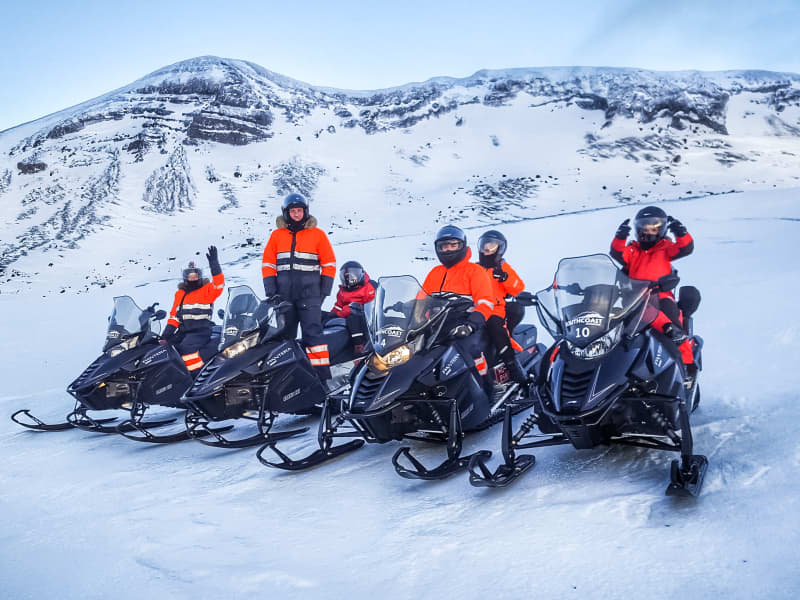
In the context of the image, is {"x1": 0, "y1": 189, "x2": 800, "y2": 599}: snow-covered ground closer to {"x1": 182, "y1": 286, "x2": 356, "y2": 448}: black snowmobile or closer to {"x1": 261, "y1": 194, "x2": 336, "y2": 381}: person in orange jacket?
{"x1": 182, "y1": 286, "x2": 356, "y2": 448}: black snowmobile

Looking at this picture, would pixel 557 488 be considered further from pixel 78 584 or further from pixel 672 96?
pixel 672 96

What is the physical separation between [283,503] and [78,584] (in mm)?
1143

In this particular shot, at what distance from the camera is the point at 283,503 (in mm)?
3447

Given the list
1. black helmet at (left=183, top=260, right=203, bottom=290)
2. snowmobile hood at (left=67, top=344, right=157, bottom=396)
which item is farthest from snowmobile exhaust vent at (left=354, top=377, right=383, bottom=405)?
black helmet at (left=183, top=260, right=203, bottom=290)

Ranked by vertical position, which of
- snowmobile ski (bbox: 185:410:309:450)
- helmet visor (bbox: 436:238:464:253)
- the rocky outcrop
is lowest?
snowmobile ski (bbox: 185:410:309:450)

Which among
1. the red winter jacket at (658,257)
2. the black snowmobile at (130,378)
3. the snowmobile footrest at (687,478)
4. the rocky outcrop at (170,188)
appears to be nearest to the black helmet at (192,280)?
the black snowmobile at (130,378)

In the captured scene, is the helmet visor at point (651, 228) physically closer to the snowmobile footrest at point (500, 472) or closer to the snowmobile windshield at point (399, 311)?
the snowmobile windshield at point (399, 311)

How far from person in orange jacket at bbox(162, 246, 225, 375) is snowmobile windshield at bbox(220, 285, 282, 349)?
1205 millimetres

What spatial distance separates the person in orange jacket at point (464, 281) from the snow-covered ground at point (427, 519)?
2.13ft

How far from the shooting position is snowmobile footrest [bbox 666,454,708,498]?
2.67 metres

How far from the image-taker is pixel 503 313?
4785 mm

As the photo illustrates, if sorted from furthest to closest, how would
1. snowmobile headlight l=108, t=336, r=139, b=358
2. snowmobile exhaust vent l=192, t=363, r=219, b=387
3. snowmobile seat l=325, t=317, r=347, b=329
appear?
snowmobile headlight l=108, t=336, r=139, b=358, snowmobile seat l=325, t=317, r=347, b=329, snowmobile exhaust vent l=192, t=363, r=219, b=387

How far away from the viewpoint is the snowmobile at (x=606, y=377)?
2859 mm

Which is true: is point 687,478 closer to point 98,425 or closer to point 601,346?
point 601,346
